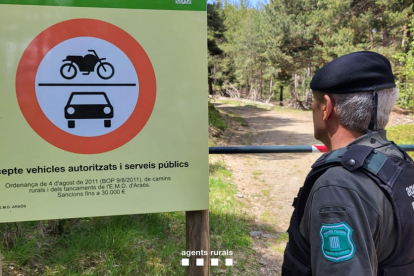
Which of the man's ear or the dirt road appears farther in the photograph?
the dirt road

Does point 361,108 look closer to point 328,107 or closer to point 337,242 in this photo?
point 328,107

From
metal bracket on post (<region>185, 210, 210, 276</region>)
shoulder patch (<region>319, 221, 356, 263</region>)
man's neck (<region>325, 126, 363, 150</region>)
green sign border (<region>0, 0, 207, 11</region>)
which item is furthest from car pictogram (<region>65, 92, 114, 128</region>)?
shoulder patch (<region>319, 221, 356, 263</region>)

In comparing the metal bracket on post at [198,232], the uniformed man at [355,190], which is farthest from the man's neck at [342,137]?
the metal bracket on post at [198,232]

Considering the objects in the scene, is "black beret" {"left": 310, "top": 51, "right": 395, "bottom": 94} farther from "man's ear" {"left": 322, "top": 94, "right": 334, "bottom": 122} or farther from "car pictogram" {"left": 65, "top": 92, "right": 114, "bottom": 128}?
"car pictogram" {"left": 65, "top": 92, "right": 114, "bottom": 128}

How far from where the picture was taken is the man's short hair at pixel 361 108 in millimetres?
1211

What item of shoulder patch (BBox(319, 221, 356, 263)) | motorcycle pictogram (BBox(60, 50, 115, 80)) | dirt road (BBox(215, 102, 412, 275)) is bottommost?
dirt road (BBox(215, 102, 412, 275))

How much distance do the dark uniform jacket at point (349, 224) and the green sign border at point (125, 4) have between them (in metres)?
1.18

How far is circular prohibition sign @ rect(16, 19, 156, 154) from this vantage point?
67.1 inches

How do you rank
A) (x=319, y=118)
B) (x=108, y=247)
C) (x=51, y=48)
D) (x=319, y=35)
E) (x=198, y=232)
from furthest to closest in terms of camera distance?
(x=319, y=35) → (x=108, y=247) → (x=198, y=232) → (x=51, y=48) → (x=319, y=118)

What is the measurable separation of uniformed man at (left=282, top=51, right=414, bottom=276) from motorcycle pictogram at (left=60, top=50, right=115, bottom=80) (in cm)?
108

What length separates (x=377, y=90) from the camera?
121 centimetres

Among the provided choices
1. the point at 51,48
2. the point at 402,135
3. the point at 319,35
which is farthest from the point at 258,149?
the point at 319,35

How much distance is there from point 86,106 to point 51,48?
1.13ft

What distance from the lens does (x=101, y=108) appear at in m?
1.75
